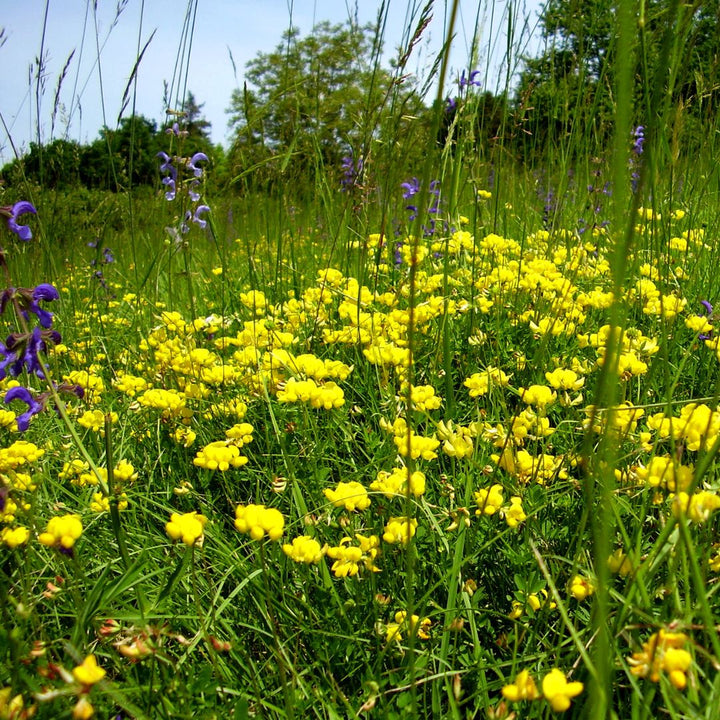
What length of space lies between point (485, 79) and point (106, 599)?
233 centimetres

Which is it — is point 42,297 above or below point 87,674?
above

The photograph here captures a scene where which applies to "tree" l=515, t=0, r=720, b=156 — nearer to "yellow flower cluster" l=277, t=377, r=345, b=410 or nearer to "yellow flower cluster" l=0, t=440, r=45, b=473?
"yellow flower cluster" l=277, t=377, r=345, b=410

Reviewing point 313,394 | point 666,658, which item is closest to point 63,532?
point 313,394

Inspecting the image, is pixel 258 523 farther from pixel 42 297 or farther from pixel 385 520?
pixel 42 297

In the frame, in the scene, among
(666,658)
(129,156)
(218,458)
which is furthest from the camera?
(129,156)

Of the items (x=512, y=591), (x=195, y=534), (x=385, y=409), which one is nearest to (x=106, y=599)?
(x=195, y=534)

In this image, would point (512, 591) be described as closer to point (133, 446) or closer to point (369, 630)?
point (369, 630)

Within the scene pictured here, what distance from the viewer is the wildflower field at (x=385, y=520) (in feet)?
2.73

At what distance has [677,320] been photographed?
2.29 meters

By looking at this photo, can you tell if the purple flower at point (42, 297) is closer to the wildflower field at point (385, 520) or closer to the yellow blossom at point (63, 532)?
the wildflower field at point (385, 520)

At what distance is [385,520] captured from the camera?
1461 millimetres

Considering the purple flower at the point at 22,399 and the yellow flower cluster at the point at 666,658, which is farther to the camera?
the purple flower at the point at 22,399

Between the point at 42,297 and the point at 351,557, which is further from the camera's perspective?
the point at 42,297

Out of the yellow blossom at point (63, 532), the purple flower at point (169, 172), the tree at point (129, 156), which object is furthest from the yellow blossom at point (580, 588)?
the purple flower at point (169, 172)
